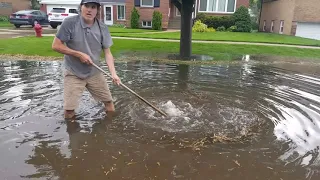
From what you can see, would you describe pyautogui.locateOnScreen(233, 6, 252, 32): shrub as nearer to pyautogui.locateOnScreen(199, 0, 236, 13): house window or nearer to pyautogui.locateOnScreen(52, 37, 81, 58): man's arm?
pyautogui.locateOnScreen(199, 0, 236, 13): house window

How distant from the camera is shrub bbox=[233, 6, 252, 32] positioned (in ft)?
82.9

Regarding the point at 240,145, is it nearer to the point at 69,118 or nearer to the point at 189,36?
the point at 69,118

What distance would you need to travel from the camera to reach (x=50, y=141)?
407cm

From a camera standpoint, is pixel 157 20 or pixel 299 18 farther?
pixel 157 20

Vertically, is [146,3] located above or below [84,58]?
above

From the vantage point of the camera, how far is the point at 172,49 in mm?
13930

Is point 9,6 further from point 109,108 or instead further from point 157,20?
point 109,108

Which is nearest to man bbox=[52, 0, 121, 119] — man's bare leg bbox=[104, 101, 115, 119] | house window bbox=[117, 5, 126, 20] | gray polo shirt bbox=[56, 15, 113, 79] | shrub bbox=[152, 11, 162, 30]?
gray polo shirt bbox=[56, 15, 113, 79]

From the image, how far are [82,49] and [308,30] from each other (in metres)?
23.9

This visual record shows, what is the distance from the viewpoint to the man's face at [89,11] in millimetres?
4164

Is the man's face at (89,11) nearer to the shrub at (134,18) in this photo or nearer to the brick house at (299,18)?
the brick house at (299,18)

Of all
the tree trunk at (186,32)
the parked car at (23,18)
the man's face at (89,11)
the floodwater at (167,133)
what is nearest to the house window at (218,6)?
the parked car at (23,18)

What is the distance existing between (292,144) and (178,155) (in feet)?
5.39

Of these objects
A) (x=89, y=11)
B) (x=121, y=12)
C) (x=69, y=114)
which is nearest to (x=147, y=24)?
(x=121, y=12)
